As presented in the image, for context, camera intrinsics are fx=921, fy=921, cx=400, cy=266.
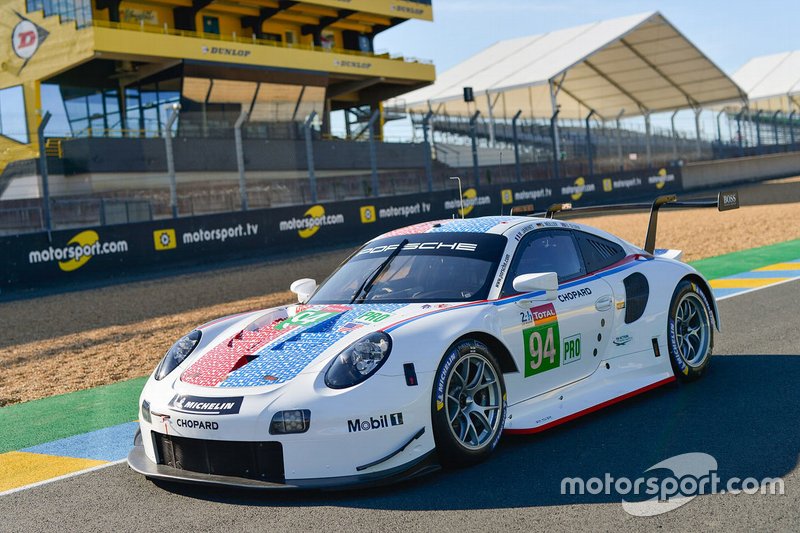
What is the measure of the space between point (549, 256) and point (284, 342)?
192 cm

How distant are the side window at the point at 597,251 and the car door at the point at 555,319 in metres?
0.07

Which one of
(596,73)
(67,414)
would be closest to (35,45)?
(596,73)

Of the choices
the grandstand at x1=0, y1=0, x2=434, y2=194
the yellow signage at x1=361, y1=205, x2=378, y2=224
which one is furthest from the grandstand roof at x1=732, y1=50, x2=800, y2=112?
the yellow signage at x1=361, y1=205, x2=378, y2=224

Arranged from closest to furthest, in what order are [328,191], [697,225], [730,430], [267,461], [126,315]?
[267,461] < [730,430] < [126,315] < [697,225] < [328,191]

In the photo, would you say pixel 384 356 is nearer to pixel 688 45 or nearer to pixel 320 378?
pixel 320 378

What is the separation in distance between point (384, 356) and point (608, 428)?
1627 millimetres

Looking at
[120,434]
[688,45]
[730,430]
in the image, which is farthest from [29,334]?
[688,45]

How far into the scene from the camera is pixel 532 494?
171 inches

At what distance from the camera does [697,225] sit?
2269cm

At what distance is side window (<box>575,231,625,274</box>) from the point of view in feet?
20.5

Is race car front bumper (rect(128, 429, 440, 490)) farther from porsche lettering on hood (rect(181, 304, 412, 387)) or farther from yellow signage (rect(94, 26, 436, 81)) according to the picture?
yellow signage (rect(94, 26, 436, 81))

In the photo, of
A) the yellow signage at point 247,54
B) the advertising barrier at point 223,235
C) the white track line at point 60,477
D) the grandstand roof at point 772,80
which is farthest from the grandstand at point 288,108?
the grandstand roof at point 772,80

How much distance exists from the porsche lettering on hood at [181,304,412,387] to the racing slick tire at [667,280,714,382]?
2.24 metres

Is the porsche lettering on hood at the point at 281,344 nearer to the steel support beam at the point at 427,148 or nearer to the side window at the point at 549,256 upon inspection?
the side window at the point at 549,256
